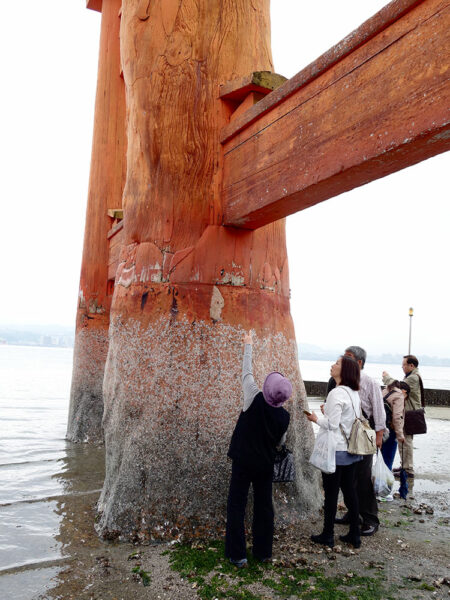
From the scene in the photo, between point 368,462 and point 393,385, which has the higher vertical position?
point 393,385

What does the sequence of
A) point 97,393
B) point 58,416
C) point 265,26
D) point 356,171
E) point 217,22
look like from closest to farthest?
point 356,171, point 217,22, point 265,26, point 97,393, point 58,416

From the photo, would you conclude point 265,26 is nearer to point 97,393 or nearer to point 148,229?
point 148,229

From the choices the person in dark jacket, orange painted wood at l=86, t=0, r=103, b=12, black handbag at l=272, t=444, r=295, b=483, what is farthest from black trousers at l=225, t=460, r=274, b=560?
orange painted wood at l=86, t=0, r=103, b=12

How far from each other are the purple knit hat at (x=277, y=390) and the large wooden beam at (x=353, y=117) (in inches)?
49.0

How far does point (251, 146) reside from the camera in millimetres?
3660

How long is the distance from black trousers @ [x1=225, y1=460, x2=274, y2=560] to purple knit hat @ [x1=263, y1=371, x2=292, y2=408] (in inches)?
20.3

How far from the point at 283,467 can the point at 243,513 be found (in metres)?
0.46

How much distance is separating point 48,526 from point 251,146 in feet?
12.7

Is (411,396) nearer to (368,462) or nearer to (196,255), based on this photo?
(368,462)

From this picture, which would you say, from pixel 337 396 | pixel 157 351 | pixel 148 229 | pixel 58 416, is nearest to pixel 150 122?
pixel 148 229

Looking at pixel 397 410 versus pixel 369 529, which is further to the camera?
pixel 397 410

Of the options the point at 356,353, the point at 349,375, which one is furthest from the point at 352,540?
the point at 356,353

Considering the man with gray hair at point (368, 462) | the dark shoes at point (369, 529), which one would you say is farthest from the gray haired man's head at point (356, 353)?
the dark shoes at point (369, 529)

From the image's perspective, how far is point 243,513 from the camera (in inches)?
131
